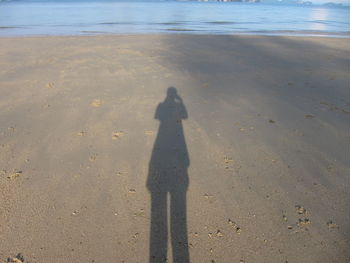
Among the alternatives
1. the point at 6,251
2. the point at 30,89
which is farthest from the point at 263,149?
the point at 30,89

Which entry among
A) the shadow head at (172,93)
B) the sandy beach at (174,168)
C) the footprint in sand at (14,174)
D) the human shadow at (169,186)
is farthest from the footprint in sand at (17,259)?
Answer: the shadow head at (172,93)

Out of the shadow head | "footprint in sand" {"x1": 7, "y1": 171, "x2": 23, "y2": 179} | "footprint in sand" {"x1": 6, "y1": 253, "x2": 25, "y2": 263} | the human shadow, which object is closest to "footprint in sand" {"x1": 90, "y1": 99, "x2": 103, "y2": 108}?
the human shadow

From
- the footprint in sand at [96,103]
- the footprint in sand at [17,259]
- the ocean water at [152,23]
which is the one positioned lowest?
the footprint in sand at [17,259]

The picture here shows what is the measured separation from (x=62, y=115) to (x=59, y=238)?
3189mm

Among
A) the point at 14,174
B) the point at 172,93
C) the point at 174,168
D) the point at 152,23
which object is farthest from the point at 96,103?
the point at 152,23

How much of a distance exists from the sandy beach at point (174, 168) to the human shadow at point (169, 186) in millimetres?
15

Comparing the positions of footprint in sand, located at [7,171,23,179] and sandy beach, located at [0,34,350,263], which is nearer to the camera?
sandy beach, located at [0,34,350,263]

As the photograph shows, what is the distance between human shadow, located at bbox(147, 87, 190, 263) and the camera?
8.40 ft

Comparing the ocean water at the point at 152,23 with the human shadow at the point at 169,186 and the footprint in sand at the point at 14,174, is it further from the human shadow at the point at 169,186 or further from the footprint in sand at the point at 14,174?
the footprint in sand at the point at 14,174

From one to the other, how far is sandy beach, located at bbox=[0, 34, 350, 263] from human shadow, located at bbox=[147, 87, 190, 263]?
0.02m

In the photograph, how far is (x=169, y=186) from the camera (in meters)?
3.37

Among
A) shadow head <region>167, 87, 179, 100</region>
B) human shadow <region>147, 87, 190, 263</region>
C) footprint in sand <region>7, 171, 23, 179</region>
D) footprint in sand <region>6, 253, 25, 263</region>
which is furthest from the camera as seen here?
shadow head <region>167, 87, 179, 100</region>

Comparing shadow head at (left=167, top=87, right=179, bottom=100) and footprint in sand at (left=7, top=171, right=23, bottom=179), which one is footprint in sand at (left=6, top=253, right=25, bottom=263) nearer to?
footprint in sand at (left=7, top=171, right=23, bottom=179)

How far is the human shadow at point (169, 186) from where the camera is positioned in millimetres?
2561
